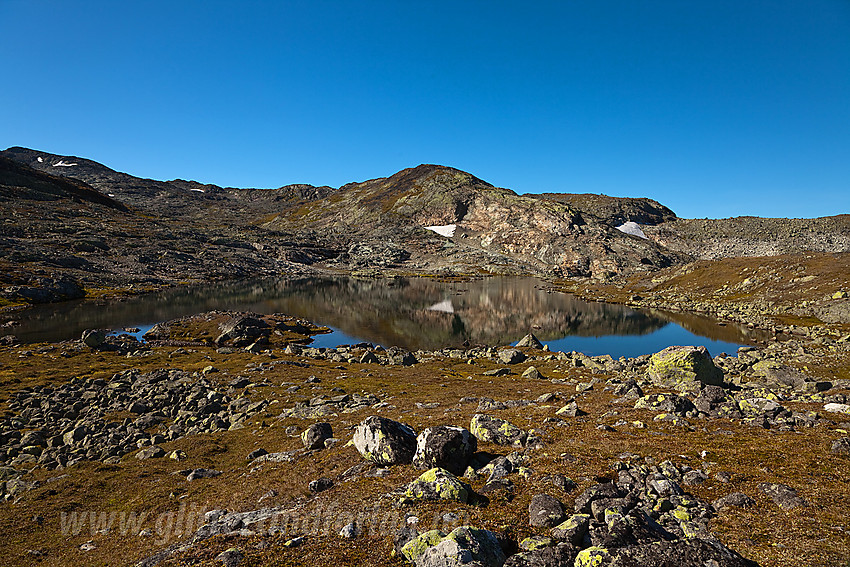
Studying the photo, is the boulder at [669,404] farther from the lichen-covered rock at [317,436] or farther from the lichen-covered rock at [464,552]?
the lichen-covered rock at [317,436]

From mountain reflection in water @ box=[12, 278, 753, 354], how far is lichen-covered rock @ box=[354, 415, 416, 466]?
56.0 meters

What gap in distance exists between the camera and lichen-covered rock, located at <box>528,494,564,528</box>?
11.3m

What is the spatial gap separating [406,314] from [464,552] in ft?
323

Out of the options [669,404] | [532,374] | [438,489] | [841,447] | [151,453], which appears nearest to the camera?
[438,489]

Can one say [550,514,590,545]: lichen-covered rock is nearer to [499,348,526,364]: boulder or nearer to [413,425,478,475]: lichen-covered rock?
[413,425,478,475]: lichen-covered rock

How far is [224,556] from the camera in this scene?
10867 millimetres

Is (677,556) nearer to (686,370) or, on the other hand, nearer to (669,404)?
(669,404)

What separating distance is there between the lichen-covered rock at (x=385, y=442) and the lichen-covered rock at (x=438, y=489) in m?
2.91

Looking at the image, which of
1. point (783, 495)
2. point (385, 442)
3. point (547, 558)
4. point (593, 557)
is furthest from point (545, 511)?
point (385, 442)

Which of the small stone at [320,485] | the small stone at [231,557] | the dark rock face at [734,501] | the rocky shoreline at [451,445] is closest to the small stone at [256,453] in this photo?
the rocky shoreline at [451,445]

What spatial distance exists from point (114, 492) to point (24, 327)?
3435 inches

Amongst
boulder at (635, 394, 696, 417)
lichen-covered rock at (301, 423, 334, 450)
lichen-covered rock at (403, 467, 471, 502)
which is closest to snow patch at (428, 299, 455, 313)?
boulder at (635, 394, 696, 417)

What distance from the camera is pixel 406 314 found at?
107125 millimetres

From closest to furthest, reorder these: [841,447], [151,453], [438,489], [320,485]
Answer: [438,489] < [841,447] < [320,485] < [151,453]
